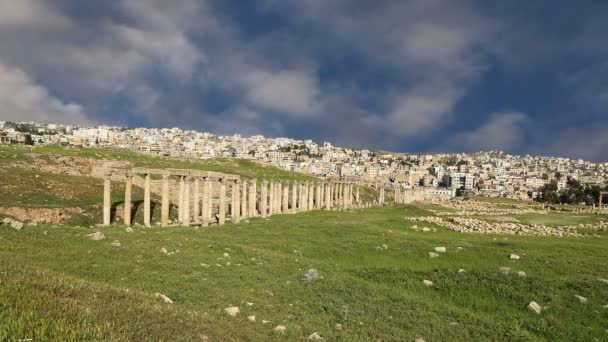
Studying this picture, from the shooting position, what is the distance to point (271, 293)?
13.1 metres

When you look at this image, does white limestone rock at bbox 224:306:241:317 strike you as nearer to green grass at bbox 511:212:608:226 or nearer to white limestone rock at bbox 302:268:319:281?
white limestone rock at bbox 302:268:319:281

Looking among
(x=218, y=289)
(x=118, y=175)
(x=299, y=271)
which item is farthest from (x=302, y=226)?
(x=118, y=175)

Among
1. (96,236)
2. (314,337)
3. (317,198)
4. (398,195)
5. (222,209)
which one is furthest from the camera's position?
(398,195)

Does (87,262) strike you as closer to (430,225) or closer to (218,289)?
(218,289)

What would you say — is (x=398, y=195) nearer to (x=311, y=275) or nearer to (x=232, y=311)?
(x=311, y=275)

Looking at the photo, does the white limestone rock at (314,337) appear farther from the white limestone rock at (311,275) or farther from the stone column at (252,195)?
the stone column at (252,195)

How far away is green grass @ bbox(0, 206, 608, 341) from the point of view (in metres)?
7.75

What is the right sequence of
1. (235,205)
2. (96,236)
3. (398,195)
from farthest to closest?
1. (398,195)
2. (235,205)
3. (96,236)

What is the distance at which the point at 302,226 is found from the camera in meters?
29.6

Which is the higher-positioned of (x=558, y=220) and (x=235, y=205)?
(x=235, y=205)

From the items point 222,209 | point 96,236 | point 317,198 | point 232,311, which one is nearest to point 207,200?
point 222,209

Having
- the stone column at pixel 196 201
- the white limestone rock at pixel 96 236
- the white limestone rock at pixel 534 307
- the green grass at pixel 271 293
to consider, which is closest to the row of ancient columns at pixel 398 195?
the stone column at pixel 196 201

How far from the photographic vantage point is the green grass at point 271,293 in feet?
25.4

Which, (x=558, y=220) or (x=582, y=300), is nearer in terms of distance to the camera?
(x=582, y=300)
